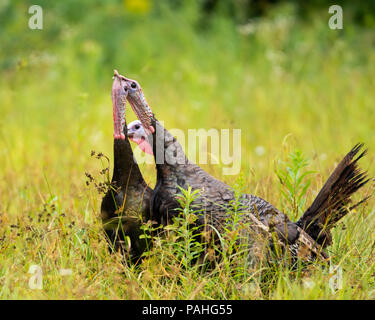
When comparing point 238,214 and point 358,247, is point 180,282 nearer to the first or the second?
point 238,214

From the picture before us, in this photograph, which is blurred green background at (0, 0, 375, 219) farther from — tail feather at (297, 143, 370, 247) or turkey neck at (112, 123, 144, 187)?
turkey neck at (112, 123, 144, 187)

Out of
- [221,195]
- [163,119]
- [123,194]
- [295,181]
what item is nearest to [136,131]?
[123,194]

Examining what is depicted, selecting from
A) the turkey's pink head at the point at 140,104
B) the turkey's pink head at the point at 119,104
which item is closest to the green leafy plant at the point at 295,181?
the turkey's pink head at the point at 140,104

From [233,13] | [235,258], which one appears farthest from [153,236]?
[233,13]

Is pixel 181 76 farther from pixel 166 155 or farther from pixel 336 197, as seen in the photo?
pixel 336 197

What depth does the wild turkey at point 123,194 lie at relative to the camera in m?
3.09

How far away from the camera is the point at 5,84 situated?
7586 millimetres

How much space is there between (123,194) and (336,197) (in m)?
1.22

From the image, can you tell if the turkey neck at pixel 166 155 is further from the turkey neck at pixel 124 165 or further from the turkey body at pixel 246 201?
the turkey neck at pixel 124 165

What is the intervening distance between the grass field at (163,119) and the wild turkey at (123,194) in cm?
15

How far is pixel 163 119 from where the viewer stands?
22.0 feet

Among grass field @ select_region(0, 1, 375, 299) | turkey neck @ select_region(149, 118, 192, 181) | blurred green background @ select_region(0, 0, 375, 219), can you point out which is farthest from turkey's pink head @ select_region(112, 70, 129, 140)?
blurred green background @ select_region(0, 0, 375, 219)

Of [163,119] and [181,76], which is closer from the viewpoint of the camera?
[163,119]
